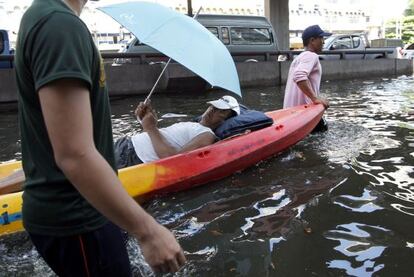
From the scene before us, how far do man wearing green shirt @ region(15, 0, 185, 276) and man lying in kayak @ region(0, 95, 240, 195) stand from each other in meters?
3.22

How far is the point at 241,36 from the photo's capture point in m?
16.9

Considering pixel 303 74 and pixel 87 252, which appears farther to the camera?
pixel 303 74

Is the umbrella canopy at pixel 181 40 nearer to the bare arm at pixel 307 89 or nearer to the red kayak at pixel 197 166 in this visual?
the red kayak at pixel 197 166

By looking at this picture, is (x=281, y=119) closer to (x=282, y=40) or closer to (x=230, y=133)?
(x=230, y=133)

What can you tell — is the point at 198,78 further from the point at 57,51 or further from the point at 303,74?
the point at 57,51

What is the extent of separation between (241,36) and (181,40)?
13.7 metres

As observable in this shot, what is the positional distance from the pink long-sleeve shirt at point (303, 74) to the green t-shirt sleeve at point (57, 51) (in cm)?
524

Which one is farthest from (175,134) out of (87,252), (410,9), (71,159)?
(410,9)

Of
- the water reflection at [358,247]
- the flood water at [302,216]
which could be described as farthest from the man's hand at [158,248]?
the water reflection at [358,247]

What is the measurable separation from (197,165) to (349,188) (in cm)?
167

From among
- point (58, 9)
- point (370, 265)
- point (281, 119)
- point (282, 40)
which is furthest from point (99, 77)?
point (282, 40)

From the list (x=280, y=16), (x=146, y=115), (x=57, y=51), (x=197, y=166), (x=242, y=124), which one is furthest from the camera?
(x=280, y=16)

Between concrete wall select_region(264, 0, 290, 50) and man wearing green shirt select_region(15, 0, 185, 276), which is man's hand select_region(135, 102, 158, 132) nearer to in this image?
man wearing green shirt select_region(15, 0, 185, 276)

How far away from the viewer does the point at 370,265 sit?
3.41 meters
